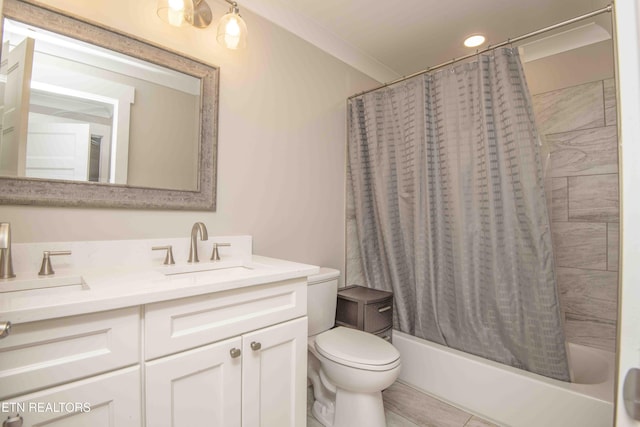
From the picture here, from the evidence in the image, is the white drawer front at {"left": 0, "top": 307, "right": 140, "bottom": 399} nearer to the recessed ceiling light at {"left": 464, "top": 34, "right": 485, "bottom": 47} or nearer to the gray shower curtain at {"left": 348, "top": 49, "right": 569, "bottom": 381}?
the gray shower curtain at {"left": 348, "top": 49, "right": 569, "bottom": 381}

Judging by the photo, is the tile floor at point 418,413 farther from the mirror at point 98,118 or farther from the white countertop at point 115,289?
the mirror at point 98,118

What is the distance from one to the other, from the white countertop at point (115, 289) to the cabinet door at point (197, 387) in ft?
0.66

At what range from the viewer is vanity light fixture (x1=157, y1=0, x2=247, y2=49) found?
127 cm

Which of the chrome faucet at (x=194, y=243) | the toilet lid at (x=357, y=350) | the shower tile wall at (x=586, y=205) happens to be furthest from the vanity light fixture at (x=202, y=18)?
the shower tile wall at (x=586, y=205)

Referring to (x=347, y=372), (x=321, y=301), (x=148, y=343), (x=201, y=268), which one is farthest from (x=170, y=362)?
(x=321, y=301)

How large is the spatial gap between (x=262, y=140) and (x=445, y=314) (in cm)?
156

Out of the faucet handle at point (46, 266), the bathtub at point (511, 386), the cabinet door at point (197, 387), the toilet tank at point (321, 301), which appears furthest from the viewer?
the toilet tank at point (321, 301)

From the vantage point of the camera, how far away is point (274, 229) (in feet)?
5.90

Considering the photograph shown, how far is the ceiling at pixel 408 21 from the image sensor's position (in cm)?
177

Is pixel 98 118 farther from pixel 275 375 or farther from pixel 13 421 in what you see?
pixel 275 375

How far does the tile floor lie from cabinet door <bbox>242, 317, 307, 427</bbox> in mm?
503

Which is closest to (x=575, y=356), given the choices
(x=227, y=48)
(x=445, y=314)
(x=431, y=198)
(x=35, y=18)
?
(x=445, y=314)

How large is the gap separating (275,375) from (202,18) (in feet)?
5.44

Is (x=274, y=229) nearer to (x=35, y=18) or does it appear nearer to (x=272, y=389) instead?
(x=272, y=389)
